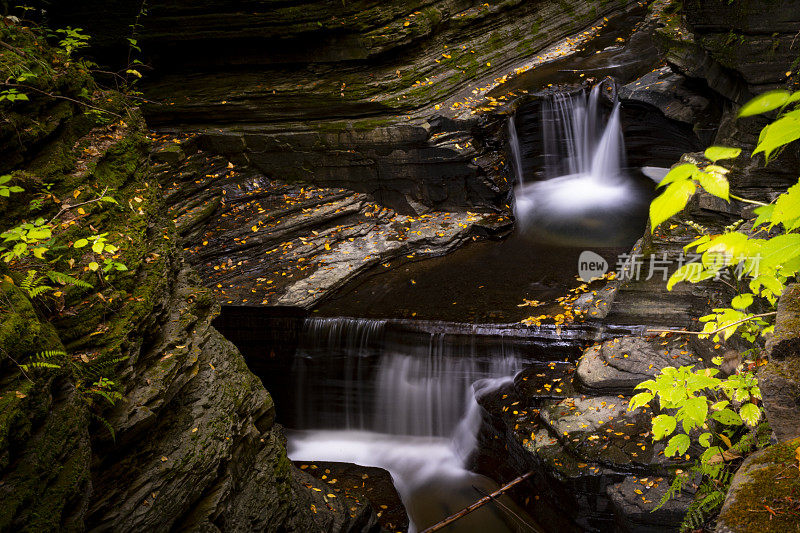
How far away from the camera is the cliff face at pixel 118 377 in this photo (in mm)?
2531

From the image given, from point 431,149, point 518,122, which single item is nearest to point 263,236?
point 431,149

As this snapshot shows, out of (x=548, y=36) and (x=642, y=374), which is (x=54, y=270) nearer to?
(x=642, y=374)

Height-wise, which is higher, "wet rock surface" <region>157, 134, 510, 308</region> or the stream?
"wet rock surface" <region>157, 134, 510, 308</region>

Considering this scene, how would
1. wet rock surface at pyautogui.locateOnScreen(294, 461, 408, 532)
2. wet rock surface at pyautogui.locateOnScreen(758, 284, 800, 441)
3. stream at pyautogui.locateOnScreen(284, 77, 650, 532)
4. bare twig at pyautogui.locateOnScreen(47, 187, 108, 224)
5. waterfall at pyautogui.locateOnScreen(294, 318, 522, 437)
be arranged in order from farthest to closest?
waterfall at pyautogui.locateOnScreen(294, 318, 522, 437), stream at pyautogui.locateOnScreen(284, 77, 650, 532), wet rock surface at pyautogui.locateOnScreen(294, 461, 408, 532), bare twig at pyautogui.locateOnScreen(47, 187, 108, 224), wet rock surface at pyautogui.locateOnScreen(758, 284, 800, 441)

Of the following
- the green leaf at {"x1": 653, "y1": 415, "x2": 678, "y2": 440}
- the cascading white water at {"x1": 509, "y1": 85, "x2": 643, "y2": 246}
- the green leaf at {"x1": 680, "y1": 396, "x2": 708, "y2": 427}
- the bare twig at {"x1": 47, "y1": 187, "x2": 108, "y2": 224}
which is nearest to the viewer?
the green leaf at {"x1": 680, "y1": 396, "x2": 708, "y2": 427}

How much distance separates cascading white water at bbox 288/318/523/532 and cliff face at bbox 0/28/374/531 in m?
2.20

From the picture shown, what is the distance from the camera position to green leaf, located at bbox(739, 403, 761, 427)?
2570 mm

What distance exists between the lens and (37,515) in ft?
7.89

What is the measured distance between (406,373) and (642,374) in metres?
3.23

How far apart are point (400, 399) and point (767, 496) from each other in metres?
6.15

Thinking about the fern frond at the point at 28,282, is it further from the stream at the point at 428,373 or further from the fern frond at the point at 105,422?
the stream at the point at 428,373

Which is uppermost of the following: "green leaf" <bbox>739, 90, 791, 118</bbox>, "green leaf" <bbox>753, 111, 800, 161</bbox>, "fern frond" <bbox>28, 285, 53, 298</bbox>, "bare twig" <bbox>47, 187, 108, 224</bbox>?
"bare twig" <bbox>47, 187, 108, 224</bbox>

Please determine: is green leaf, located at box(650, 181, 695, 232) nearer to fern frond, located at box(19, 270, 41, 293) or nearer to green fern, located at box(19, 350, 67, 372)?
green fern, located at box(19, 350, 67, 372)

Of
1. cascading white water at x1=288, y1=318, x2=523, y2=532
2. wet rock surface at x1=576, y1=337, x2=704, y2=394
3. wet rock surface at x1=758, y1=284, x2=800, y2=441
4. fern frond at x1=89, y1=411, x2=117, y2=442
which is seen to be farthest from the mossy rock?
cascading white water at x1=288, y1=318, x2=523, y2=532
